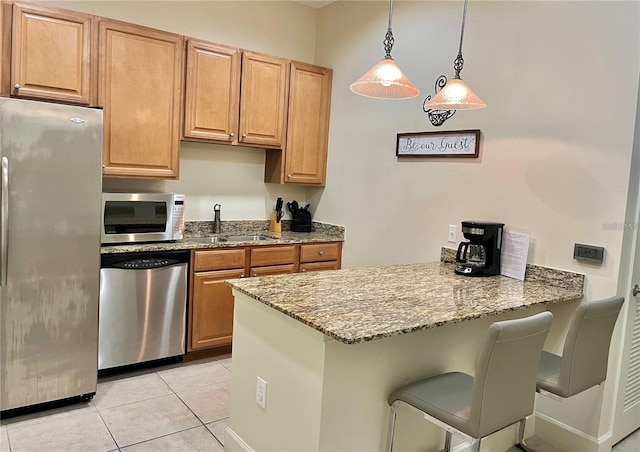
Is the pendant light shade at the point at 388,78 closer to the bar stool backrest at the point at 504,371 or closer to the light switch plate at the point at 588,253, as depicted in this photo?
the bar stool backrest at the point at 504,371

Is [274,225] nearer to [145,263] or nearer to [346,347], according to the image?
[145,263]

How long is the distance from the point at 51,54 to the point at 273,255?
2.06 meters

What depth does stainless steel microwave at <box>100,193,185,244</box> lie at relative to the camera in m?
3.19

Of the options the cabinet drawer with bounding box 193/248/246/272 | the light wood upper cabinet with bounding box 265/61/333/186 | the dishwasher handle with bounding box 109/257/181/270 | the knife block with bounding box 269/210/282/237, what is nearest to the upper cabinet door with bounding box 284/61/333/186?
the light wood upper cabinet with bounding box 265/61/333/186

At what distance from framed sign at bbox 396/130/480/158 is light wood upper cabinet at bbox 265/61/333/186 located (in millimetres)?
937

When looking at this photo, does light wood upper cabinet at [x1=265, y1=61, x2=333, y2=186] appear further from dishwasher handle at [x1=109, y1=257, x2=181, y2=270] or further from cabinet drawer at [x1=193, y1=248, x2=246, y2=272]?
dishwasher handle at [x1=109, y1=257, x2=181, y2=270]

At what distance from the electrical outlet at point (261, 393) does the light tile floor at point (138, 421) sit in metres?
0.52

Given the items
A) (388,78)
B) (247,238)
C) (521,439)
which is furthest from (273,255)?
(521,439)

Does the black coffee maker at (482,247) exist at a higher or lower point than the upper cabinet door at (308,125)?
lower

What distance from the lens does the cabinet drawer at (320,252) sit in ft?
13.3

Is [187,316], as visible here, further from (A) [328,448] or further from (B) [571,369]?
(B) [571,369]

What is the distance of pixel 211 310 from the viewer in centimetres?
358

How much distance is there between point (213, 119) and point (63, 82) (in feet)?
3.49

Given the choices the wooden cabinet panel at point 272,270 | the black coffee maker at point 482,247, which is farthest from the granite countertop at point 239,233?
the black coffee maker at point 482,247
